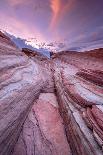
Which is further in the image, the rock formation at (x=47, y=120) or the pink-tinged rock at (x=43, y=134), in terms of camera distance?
the pink-tinged rock at (x=43, y=134)

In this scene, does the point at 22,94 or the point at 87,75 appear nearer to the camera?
the point at 22,94

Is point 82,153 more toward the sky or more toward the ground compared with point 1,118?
more toward the ground

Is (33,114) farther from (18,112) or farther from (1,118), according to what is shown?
(1,118)

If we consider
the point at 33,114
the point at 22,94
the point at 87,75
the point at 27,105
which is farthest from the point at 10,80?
the point at 87,75

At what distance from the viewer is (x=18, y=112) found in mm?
3111

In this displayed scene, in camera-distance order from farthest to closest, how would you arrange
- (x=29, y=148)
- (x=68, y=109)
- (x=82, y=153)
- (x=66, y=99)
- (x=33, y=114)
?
(x=66, y=99) → (x=33, y=114) → (x=68, y=109) → (x=29, y=148) → (x=82, y=153)

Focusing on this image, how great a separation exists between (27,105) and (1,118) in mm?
1129

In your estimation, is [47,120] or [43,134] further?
[47,120]

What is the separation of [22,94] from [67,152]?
4.83 feet

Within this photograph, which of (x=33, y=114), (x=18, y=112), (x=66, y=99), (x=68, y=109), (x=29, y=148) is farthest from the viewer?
(x=66, y=99)

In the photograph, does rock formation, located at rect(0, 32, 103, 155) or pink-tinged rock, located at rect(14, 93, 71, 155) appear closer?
rock formation, located at rect(0, 32, 103, 155)

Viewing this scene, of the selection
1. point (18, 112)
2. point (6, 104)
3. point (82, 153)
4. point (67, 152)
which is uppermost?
point (6, 104)

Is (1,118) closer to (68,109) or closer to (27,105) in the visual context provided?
(27,105)

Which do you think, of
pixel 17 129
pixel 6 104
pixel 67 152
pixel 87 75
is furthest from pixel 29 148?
pixel 87 75
